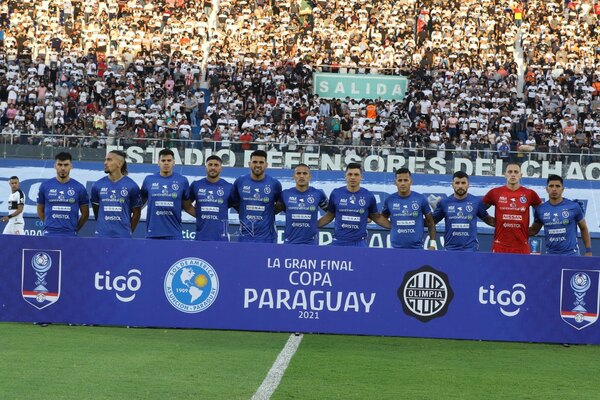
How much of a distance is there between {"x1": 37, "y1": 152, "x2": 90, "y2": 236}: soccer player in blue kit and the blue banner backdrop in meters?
0.77

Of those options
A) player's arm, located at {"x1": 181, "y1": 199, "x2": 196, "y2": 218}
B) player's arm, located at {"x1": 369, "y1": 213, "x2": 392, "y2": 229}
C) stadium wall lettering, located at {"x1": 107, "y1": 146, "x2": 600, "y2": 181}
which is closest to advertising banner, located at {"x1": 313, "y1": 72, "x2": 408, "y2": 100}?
stadium wall lettering, located at {"x1": 107, "y1": 146, "x2": 600, "y2": 181}

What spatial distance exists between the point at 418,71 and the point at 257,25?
664 centimetres

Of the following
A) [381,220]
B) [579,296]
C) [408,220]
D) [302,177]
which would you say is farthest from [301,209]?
[579,296]

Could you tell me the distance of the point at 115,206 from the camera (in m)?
13.1

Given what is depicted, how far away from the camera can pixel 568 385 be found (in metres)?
9.50

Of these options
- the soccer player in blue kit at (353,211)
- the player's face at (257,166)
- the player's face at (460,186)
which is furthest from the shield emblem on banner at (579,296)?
the player's face at (257,166)

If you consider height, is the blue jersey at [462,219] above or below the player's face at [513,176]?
below

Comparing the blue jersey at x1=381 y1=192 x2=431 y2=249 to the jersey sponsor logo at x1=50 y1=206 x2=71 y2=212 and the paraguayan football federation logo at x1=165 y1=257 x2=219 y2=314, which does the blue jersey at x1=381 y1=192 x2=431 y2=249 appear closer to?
the paraguayan football federation logo at x1=165 y1=257 x2=219 y2=314

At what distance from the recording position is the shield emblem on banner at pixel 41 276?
12.4 metres

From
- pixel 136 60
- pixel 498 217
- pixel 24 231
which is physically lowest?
pixel 24 231

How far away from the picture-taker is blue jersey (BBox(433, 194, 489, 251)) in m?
13.4

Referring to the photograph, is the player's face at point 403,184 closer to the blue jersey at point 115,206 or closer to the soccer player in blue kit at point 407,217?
the soccer player in blue kit at point 407,217

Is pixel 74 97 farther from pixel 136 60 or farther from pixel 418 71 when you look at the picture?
pixel 418 71

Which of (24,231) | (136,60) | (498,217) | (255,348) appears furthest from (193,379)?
(136,60)
